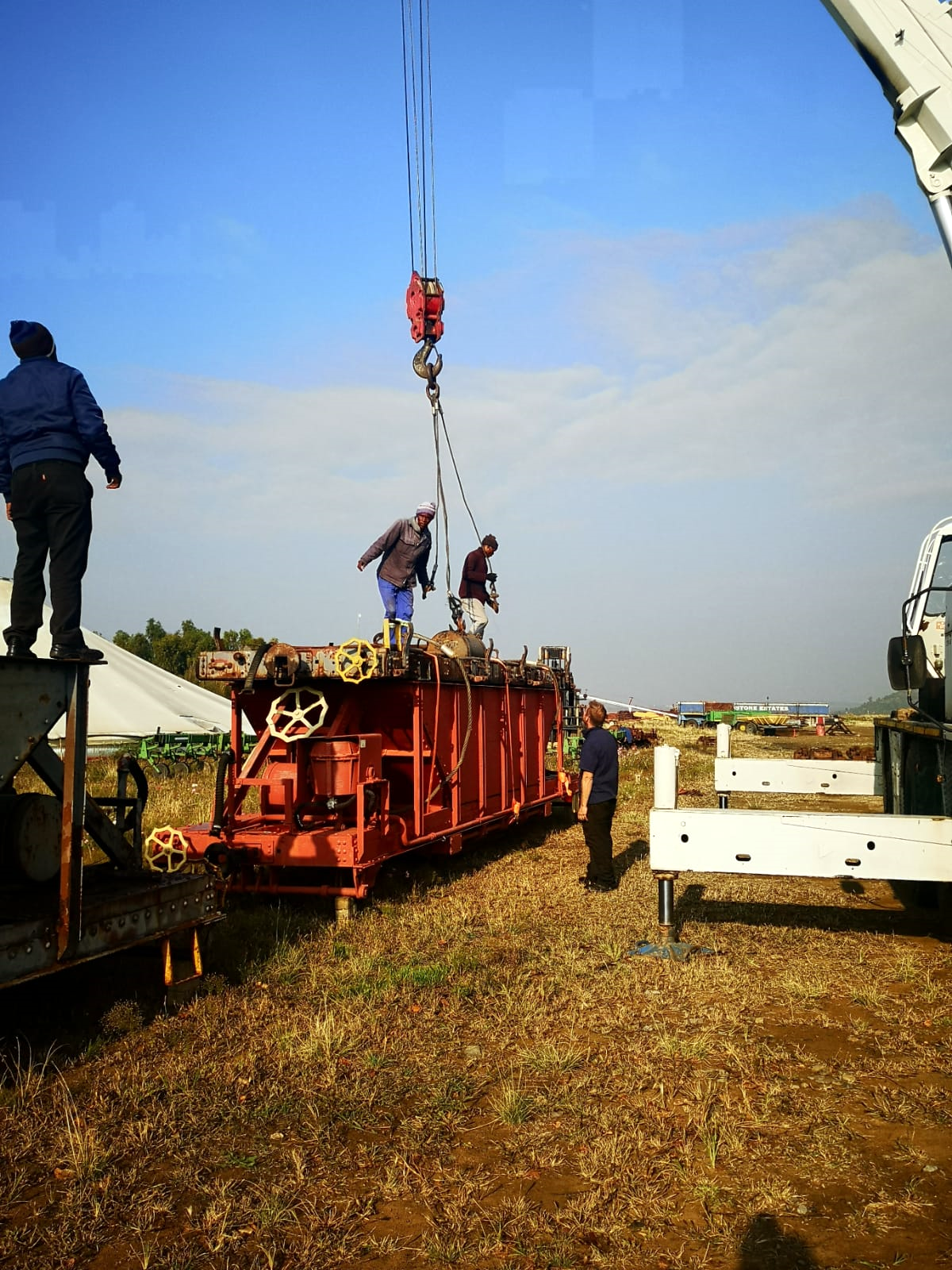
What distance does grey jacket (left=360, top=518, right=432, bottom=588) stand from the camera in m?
10.7

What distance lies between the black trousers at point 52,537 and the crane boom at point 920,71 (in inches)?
218

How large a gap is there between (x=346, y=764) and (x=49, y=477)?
11.5ft

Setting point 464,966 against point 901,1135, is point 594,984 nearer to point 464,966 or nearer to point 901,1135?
point 464,966

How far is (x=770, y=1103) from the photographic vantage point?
4270mm

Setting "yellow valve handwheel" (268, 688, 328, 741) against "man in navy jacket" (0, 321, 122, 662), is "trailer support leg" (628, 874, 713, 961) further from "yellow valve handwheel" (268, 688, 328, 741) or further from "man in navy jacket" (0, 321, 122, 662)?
"man in navy jacket" (0, 321, 122, 662)

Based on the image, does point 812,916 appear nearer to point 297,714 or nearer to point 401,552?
point 297,714

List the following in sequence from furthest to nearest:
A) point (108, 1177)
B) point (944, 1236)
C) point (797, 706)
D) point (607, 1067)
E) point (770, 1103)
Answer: point (797, 706)
point (607, 1067)
point (770, 1103)
point (108, 1177)
point (944, 1236)

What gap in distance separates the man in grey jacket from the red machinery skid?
3.10 feet

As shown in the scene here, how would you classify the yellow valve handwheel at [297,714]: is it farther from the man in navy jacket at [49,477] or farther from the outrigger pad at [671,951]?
the outrigger pad at [671,951]

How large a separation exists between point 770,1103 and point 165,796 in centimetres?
1222

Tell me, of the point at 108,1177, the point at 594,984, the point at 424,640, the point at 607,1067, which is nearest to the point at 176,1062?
the point at 108,1177

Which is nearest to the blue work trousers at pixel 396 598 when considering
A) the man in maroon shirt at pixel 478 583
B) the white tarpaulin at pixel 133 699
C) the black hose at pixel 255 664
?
the man in maroon shirt at pixel 478 583

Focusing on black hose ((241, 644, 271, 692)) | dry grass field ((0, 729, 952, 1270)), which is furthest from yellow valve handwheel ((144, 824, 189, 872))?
black hose ((241, 644, 271, 692))

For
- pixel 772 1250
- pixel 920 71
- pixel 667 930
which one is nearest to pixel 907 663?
pixel 667 930
